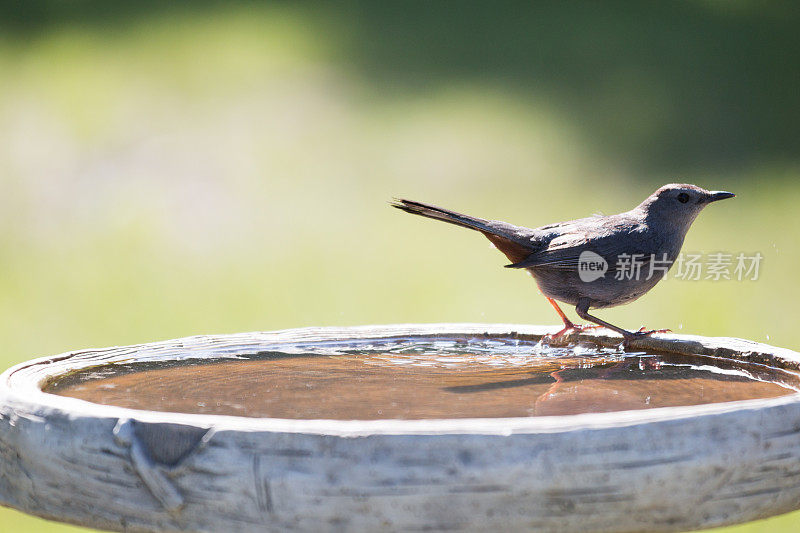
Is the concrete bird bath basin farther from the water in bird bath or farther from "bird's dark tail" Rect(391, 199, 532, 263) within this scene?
"bird's dark tail" Rect(391, 199, 532, 263)

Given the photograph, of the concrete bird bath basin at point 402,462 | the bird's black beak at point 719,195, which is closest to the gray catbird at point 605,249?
the bird's black beak at point 719,195

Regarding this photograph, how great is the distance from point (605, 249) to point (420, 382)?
3.09 feet

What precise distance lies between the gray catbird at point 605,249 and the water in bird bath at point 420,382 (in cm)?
23

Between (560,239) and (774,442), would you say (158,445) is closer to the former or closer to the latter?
(774,442)

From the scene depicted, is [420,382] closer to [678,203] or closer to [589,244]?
[589,244]

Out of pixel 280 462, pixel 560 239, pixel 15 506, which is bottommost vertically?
pixel 15 506

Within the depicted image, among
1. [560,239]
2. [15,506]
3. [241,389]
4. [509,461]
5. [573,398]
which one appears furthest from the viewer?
[560,239]

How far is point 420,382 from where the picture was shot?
183cm

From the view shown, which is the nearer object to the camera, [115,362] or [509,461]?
[509,461]

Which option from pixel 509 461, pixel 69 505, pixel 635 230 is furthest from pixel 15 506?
pixel 635 230

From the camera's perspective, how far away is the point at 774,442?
4.23 ft

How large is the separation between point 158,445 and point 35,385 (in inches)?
24.3

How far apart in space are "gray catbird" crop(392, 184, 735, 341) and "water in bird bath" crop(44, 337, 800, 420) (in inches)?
9.1

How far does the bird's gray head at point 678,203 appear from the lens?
2586 millimetres
